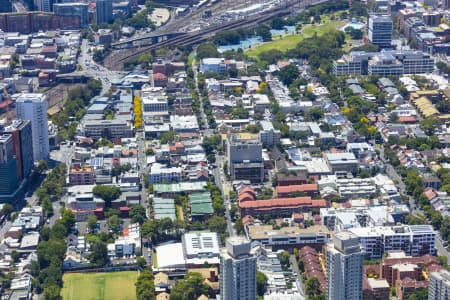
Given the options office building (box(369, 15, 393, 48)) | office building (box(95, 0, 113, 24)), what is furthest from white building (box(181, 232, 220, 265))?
office building (box(95, 0, 113, 24))

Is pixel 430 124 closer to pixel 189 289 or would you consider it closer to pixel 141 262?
pixel 141 262

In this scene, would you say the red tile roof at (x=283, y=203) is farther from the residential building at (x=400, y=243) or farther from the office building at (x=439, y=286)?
the office building at (x=439, y=286)

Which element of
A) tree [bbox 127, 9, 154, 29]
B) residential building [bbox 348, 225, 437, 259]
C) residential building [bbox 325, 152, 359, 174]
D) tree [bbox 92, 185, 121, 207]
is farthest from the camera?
tree [bbox 127, 9, 154, 29]

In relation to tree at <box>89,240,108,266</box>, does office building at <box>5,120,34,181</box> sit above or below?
above

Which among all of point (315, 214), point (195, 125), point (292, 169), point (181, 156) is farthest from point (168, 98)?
point (315, 214)

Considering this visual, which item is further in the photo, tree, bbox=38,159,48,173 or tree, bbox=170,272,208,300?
tree, bbox=38,159,48,173

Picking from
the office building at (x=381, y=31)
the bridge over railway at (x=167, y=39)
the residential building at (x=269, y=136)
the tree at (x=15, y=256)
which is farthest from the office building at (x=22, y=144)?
the office building at (x=381, y=31)

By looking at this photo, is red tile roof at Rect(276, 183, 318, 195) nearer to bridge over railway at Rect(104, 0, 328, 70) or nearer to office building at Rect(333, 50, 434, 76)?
office building at Rect(333, 50, 434, 76)
